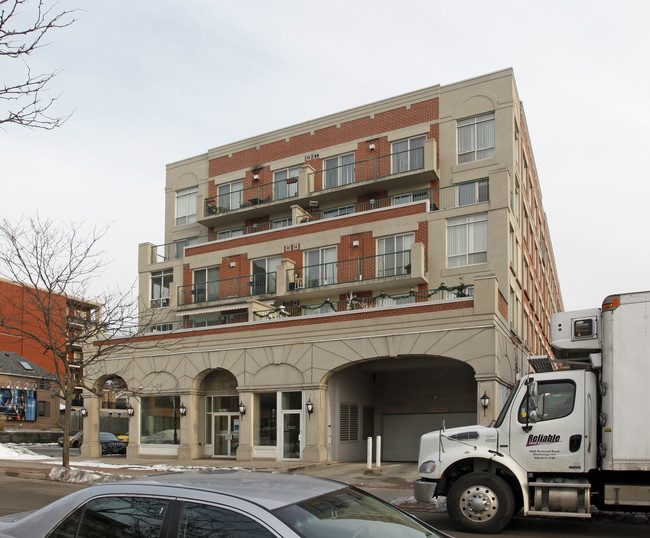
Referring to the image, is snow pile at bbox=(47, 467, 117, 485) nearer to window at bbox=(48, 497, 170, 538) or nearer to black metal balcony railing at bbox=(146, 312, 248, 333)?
black metal balcony railing at bbox=(146, 312, 248, 333)

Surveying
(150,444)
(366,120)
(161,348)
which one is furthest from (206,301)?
(366,120)

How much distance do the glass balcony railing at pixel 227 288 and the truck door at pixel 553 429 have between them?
23.2 metres

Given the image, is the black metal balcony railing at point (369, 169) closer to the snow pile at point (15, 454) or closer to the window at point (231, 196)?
the window at point (231, 196)

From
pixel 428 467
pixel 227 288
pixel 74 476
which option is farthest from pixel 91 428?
pixel 428 467

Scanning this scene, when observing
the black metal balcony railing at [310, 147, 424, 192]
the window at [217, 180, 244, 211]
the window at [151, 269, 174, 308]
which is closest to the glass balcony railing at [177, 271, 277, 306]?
the window at [151, 269, 174, 308]

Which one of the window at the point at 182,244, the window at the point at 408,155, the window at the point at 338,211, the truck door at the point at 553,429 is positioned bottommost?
the truck door at the point at 553,429

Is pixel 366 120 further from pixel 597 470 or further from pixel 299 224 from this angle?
pixel 597 470

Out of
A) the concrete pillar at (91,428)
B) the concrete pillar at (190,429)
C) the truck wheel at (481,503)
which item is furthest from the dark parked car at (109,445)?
the truck wheel at (481,503)

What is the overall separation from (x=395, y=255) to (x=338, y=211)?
607cm

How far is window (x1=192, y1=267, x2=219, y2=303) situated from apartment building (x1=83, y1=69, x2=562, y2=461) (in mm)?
85

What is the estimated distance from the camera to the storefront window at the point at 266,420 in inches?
1078

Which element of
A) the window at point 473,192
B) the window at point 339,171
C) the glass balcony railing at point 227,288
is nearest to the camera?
the window at point 473,192

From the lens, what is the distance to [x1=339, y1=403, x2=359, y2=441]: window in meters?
27.6

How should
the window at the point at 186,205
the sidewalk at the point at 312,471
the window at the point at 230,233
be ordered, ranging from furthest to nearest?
the window at the point at 186,205, the window at the point at 230,233, the sidewalk at the point at 312,471
